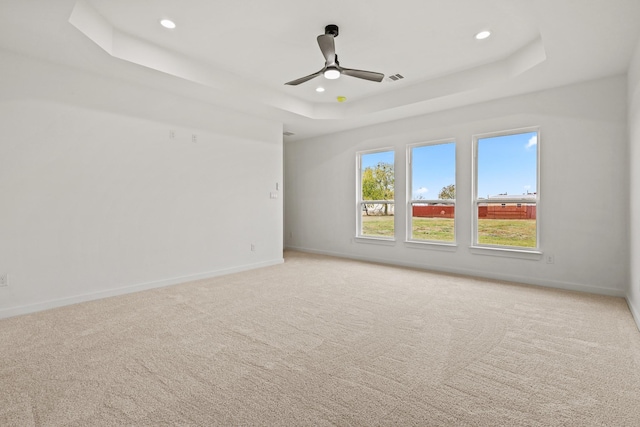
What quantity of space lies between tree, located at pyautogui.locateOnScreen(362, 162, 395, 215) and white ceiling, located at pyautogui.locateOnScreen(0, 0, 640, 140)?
1.51 metres

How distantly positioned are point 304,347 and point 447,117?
173 inches

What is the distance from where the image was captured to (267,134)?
5.73 metres

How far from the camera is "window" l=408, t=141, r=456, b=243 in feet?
17.4

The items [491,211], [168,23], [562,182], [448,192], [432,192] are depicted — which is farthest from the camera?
[432,192]

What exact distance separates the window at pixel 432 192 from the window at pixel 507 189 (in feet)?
1.38

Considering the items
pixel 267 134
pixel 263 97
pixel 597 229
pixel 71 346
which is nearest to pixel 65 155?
pixel 71 346

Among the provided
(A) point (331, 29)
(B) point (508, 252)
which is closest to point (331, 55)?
(A) point (331, 29)

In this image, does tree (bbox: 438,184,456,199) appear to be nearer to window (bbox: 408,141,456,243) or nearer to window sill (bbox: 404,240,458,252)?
window (bbox: 408,141,456,243)

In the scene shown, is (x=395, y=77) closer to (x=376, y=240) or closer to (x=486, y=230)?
(x=486, y=230)

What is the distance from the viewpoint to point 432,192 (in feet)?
18.0

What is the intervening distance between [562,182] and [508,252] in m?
1.17

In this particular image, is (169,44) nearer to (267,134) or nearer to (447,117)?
(267,134)

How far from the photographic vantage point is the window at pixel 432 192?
529 centimetres

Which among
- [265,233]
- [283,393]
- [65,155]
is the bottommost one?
[283,393]
